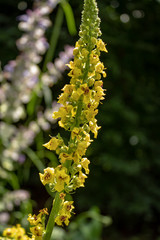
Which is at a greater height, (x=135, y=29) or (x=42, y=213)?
(x=135, y=29)

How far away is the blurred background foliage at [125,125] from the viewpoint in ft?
16.3

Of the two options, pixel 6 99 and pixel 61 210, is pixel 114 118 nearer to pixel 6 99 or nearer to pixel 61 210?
pixel 6 99

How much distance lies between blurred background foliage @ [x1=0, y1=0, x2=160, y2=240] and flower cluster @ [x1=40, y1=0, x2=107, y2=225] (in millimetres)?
3785

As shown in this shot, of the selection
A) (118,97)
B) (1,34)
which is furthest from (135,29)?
(1,34)

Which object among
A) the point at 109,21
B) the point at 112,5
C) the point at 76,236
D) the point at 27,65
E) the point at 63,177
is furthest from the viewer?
the point at 109,21

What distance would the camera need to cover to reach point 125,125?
5172 mm

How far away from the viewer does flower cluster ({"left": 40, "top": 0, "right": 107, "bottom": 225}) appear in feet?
3.03

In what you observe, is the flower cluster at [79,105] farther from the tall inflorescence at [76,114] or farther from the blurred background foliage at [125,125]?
the blurred background foliage at [125,125]

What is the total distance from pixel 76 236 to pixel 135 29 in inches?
134

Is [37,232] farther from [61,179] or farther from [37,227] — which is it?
[61,179]

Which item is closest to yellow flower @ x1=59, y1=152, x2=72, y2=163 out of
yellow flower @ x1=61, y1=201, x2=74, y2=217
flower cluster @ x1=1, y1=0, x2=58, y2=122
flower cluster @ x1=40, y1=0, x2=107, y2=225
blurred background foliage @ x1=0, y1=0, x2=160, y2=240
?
flower cluster @ x1=40, y1=0, x2=107, y2=225

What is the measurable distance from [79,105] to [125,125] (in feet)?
14.0

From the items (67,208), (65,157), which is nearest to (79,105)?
(65,157)

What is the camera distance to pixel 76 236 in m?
3.43
